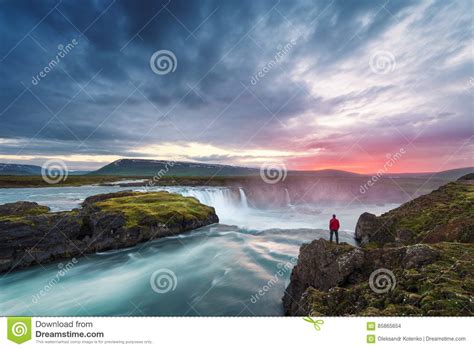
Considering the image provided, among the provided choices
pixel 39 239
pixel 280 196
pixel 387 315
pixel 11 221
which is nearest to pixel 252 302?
pixel 387 315

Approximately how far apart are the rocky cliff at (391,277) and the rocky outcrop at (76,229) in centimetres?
1728

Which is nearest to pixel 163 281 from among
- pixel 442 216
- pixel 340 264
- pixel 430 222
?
pixel 340 264

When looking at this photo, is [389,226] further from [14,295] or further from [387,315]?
[14,295]

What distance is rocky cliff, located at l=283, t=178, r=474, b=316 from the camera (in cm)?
596

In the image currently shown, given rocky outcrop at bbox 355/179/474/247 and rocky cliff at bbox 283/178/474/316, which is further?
rocky outcrop at bbox 355/179/474/247

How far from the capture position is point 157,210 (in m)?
29.1

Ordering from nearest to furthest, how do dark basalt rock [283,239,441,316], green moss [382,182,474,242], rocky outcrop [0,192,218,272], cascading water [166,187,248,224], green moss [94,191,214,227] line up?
dark basalt rock [283,239,441,316] < green moss [382,182,474,242] < rocky outcrop [0,192,218,272] < green moss [94,191,214,227] < cascading water [166,187,248,224]

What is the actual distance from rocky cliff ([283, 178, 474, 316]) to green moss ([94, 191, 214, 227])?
18.3 m
